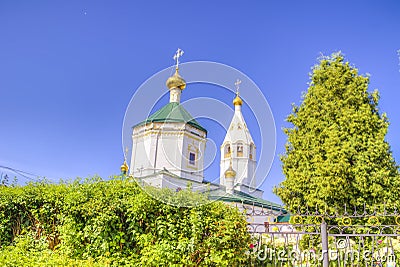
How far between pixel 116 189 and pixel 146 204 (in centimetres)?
58

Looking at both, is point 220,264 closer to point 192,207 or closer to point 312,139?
point 192,207

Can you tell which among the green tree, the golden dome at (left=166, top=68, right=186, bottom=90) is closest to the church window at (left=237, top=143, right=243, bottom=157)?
the golden dome at (left=166, top=68, right=186, bottom=90)

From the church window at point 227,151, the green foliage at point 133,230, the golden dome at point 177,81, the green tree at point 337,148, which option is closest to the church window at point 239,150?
the church window at point 227,151

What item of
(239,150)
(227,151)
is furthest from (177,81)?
(227,151)

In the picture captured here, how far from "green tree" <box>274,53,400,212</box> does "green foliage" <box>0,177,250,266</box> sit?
4692mm

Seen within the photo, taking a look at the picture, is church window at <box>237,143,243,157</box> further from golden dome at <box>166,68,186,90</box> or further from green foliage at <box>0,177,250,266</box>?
green foliage at <box>0,177,250,266</box>

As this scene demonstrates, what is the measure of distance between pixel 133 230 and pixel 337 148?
6957 mm

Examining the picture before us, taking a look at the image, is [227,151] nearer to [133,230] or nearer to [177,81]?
[177,81]

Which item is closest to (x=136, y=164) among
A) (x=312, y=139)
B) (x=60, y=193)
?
(x=312, y=139)

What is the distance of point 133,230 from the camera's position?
4957 mm

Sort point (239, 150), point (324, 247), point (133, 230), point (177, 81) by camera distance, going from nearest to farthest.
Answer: point (324, 247), point (133, 230), point (177, 81), point (239, 150)

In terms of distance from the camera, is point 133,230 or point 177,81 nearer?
point 133,230

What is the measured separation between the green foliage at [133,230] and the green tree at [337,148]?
4692mm

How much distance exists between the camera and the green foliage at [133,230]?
4727mm
